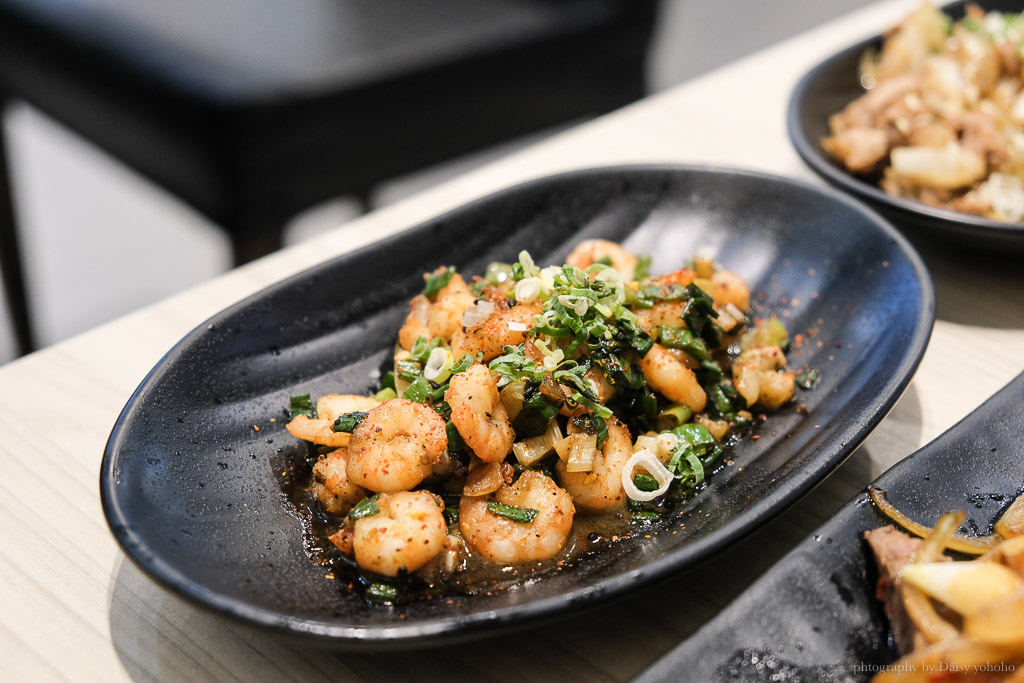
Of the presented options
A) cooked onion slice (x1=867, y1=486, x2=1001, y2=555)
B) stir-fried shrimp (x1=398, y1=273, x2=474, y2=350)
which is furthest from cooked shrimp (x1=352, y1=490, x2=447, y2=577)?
cooked onion slice (x1=867, y1=486, x2=1001, y2=555)

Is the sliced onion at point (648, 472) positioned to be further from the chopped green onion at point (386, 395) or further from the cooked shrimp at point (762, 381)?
the chopped green onion at point (386, 395)

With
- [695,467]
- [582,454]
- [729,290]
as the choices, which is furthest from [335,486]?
[729,290]

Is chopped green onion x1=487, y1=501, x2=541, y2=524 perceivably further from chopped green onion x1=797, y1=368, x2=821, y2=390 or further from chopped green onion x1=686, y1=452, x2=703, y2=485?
chopped green onion x1=797, y1=368, x2=821, y2=390

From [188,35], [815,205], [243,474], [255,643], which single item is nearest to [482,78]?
[188,35]

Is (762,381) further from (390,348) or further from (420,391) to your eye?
(390,348)

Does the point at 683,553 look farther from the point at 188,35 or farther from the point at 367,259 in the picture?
the point at 188,35

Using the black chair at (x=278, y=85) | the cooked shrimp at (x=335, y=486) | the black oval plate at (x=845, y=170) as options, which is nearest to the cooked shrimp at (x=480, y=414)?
the cooked shrimp at (x=335, y=486)

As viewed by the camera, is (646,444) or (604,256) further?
(604,256)
